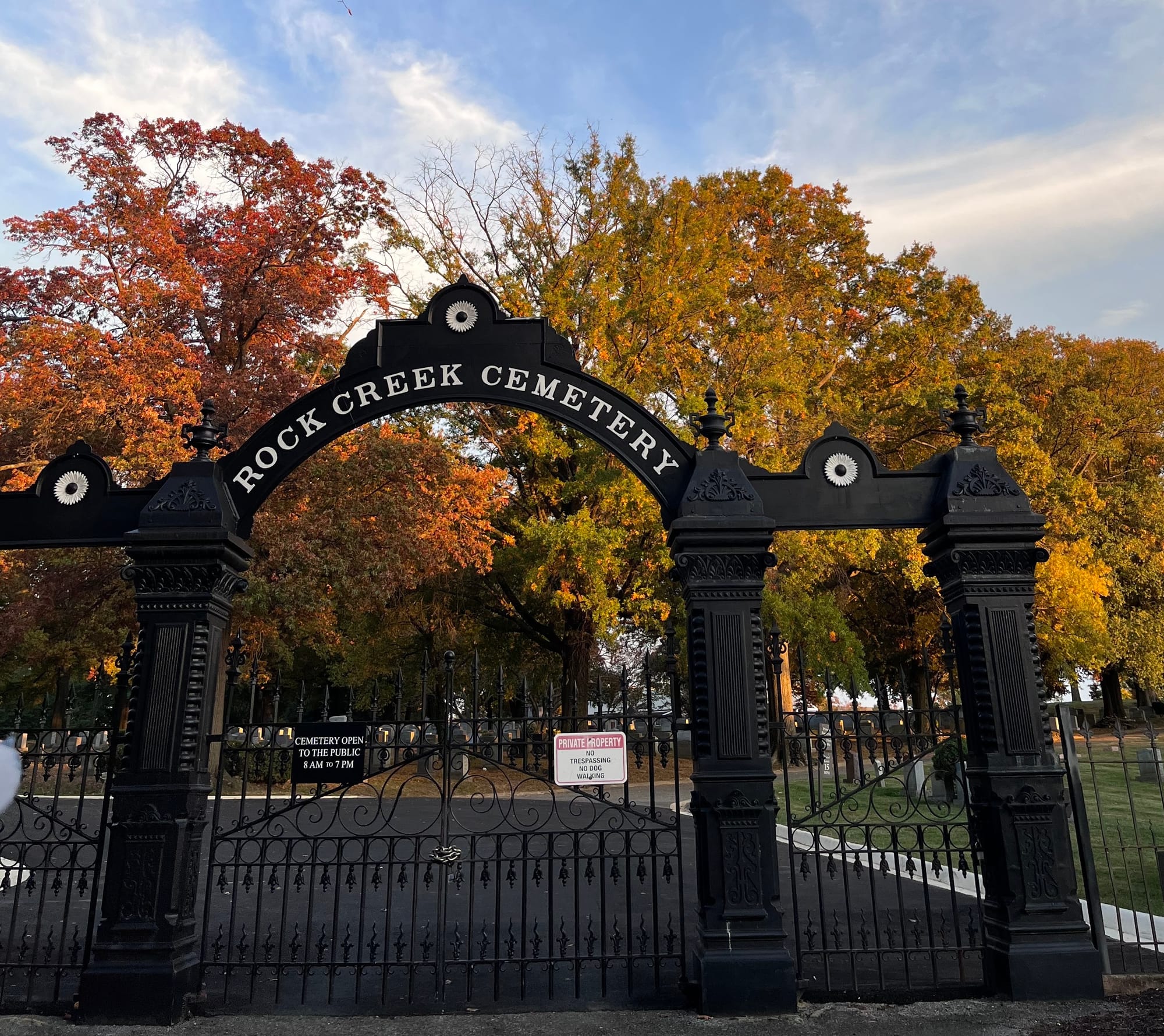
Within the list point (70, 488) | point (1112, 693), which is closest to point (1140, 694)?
point (1112, 693)

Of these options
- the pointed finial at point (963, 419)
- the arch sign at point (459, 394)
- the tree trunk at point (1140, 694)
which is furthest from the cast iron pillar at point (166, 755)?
the tree trunk at point (1140, 694)

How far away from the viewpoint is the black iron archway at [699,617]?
5676 millimetres

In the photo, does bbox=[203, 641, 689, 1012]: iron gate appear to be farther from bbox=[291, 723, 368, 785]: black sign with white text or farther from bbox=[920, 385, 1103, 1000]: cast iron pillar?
bbox=[920, 385, 1103, 1000]: cast iron pillar

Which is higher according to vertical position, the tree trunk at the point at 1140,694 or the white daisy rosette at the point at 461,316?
the white daisy rosette at the point at 461,316

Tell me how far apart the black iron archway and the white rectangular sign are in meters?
0.56

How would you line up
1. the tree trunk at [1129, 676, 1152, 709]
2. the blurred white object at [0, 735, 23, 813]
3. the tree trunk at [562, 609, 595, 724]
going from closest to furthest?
the blurred white object at [0, 735, 23, 813] → the tree trunk at [562, 609, 595, 724] → the tree trunk at [1129, 676, 1152, 709]

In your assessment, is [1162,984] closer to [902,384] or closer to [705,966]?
[705,966]

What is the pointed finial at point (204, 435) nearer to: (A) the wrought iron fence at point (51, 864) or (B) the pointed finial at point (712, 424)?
(A) the wrought iron fence at point (51, 864)

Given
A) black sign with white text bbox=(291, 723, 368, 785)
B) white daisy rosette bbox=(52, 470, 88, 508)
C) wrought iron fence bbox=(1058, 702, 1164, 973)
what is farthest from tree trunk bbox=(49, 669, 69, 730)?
wrought iron fence bbox=(1058, 702, 1164, 973)

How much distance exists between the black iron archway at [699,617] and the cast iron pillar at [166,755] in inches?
0.5

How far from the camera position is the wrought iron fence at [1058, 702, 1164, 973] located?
5891mm

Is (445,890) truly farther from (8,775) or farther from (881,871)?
(8,775)

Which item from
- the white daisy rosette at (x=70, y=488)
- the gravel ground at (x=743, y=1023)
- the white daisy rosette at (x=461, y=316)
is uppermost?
the white daisy rosette at (x=461, y=316)

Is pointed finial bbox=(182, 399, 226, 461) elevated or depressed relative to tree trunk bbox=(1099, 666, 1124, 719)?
elevated
